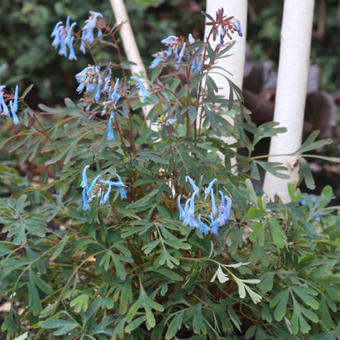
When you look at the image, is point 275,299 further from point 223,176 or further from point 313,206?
point 313,206

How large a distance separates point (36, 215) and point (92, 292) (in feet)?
0.94

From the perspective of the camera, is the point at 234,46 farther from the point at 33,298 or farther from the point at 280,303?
the point at 33,298

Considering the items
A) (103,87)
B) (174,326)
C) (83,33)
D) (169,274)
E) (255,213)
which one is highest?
(83,33)

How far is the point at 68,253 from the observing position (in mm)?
1576

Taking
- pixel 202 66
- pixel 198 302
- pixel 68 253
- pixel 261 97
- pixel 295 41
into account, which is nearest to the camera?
pixel 202 66

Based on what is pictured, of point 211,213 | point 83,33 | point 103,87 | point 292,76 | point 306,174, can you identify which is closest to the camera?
point 211,213

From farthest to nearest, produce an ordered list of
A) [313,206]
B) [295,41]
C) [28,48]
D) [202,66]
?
1. [28,48]
2. [295,41]
3. [313,206]
4. [202,66]

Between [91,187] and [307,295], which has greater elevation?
[91,187]

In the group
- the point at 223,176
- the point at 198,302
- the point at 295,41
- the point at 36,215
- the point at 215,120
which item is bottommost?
the point at 198,302

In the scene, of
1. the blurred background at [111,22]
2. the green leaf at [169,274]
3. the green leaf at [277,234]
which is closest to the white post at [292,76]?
the green leaf at [277,234]

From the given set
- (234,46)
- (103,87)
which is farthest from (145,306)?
(234,46)

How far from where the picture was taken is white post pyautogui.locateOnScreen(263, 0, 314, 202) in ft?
6.06

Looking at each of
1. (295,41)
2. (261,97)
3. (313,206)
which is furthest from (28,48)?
(313,206)

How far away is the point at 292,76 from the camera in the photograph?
1.88 meters
